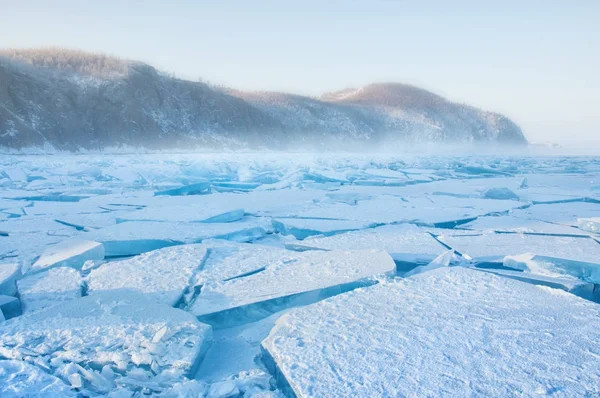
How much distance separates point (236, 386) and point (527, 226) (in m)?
2.18

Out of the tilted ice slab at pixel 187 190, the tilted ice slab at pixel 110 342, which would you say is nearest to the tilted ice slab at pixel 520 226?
the tilted ice slab at pixel 110 342

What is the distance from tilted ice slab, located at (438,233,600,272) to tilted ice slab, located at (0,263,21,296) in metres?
1.72

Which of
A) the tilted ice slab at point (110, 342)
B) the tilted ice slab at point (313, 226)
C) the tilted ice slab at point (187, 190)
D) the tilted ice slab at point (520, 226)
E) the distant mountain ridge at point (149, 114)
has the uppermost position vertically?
the distant mountain ridge at point (149, 114)

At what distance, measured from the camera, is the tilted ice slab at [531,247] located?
1498mm

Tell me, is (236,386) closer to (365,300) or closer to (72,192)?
(365,300)

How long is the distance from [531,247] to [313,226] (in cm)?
110

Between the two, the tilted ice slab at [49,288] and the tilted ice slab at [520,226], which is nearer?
the tilted ice slab at [49,288]

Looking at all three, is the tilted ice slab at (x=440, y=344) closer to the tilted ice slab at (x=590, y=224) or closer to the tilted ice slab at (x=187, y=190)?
the tilted ice slab at (x=590, y=224)

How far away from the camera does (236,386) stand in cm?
81

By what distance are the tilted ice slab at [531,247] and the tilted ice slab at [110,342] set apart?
4.19 ft

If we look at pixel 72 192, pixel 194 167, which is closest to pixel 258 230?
pixel 72 192

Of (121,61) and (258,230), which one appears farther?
(121,61)

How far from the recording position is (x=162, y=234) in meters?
2.05

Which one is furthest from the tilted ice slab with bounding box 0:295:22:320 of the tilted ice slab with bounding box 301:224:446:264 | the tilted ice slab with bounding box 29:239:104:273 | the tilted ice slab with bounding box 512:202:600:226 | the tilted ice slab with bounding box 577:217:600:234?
the tilted ice slab with bounding box 512:202:600:226
